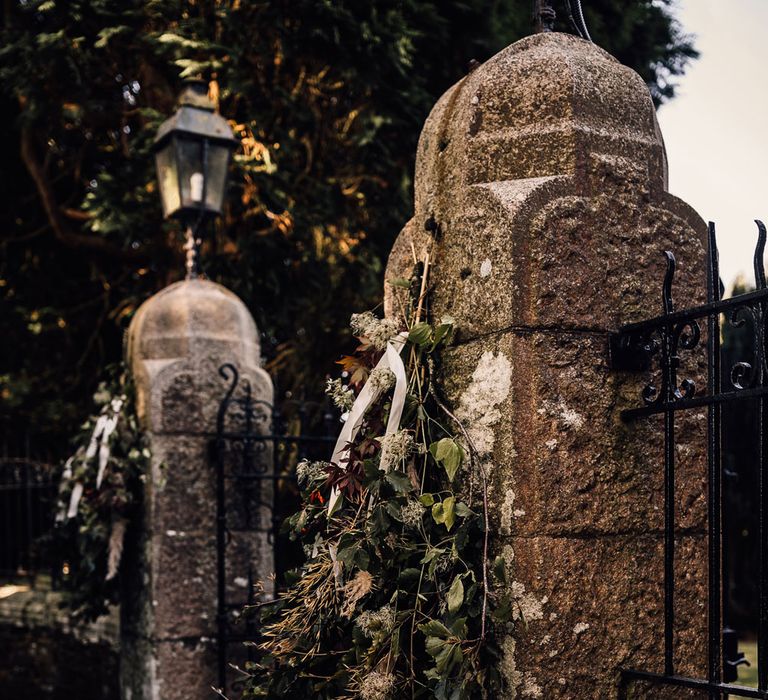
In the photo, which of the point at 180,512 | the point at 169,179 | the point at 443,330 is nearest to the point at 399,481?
the point at 443,330

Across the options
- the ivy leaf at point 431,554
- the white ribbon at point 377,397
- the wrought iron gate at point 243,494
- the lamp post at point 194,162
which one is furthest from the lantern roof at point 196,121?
the ivy leaf at point 431,554

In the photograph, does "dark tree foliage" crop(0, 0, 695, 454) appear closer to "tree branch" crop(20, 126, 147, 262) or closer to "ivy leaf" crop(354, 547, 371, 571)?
"tree branch" crop(20, 126, 147, 262)

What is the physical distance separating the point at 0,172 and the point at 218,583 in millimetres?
6707

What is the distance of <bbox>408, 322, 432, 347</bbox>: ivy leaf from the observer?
2.46 meters

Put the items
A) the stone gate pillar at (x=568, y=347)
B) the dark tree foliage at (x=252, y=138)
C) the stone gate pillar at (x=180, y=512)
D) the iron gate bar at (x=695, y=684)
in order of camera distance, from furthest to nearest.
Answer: the dark tree foliage at (x=252, y=138), the stone gate pillar at (x=180, y=512), the stone gate pillar at (x=568, y=347), the iron gate bar at (x=695, y=684)

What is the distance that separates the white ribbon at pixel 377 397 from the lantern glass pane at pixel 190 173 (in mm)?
3030

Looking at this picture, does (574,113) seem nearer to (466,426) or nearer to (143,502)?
(466,426)

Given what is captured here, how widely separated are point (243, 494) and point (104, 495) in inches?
27.4

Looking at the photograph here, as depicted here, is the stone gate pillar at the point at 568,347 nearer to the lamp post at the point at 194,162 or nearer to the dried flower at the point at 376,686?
the dried flower at the point at 376,686

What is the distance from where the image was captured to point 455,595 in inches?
85.3

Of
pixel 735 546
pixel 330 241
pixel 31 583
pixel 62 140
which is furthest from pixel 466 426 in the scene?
pixel 735 546

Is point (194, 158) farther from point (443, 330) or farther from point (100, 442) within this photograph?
point (443, 330)

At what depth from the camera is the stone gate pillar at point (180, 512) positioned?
15.3ft

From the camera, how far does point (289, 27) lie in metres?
8.14
